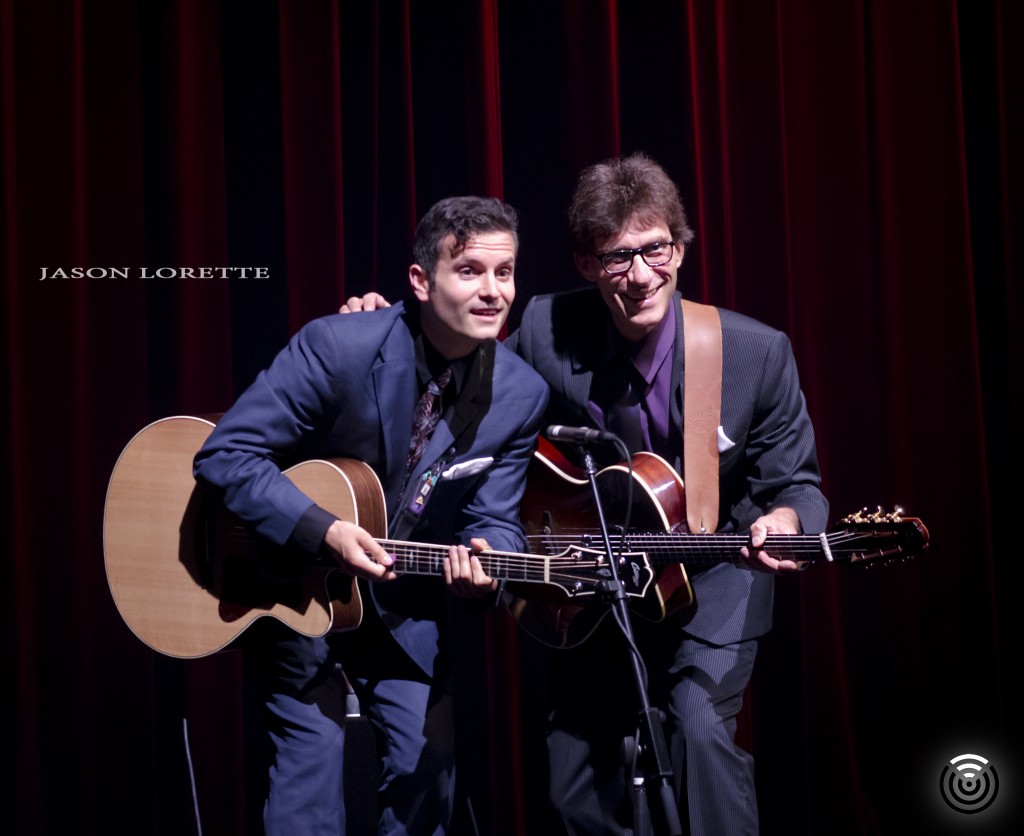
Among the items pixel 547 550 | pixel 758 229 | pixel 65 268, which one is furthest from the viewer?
pixel 758 229

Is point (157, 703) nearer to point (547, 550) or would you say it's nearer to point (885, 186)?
point (547, 550)

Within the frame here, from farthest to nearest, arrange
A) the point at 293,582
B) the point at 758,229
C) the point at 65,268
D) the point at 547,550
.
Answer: the point at 758,229, the point at 65,268, the point at 547,550, the point at 293,582

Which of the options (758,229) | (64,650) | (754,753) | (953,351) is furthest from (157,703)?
(953,351)

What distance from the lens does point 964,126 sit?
4.05 metres

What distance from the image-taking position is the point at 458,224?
2797mm

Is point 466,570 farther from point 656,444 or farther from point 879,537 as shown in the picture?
point 879,537

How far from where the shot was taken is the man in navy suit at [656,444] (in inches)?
113

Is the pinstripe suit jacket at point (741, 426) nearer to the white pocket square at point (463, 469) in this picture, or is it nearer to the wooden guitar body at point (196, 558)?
the white pocket square at point (463, 469)

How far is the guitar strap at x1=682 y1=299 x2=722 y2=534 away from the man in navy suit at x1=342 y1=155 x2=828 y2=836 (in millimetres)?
33

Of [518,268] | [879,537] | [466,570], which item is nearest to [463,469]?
[466,570]

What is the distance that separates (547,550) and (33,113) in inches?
84.9

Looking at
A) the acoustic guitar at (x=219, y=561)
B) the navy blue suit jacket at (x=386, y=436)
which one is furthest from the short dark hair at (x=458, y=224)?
the acoustic guitar at (x=219, y=561)

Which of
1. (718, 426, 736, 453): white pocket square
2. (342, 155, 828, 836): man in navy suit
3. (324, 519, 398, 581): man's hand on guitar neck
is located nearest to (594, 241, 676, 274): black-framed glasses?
(342, 155, 828, 836): man in navy suit

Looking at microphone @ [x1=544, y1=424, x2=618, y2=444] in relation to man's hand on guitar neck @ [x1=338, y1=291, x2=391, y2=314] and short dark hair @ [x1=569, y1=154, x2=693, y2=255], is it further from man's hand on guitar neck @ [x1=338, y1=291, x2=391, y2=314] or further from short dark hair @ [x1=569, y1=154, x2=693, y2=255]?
man's hand on guitar neck @ [x1=338, y1=291, x2=391, y2=314]
